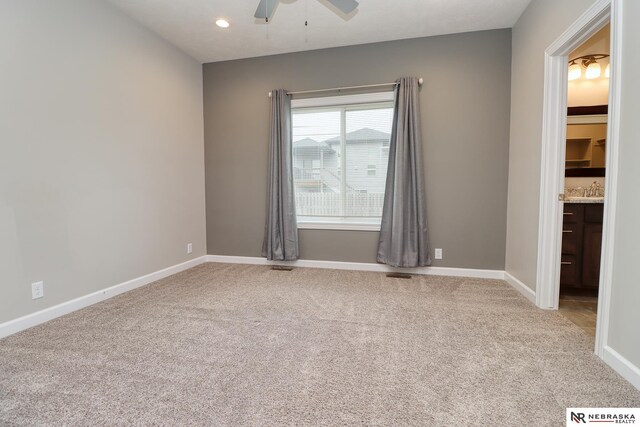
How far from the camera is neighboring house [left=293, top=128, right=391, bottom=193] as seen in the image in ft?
12.1

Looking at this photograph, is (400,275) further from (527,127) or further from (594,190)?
(594,190)

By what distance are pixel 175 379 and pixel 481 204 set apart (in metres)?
3.31

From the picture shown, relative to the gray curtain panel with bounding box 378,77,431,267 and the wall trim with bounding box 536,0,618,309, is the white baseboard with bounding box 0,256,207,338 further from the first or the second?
the wall trim with bounding box 536,0,618,309

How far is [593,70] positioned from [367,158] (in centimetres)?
257

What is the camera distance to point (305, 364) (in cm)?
174

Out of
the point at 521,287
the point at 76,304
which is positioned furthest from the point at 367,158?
the point at 76,304

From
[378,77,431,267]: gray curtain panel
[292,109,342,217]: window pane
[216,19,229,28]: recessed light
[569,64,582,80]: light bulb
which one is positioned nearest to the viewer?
[216,19,229,28]: recessed light

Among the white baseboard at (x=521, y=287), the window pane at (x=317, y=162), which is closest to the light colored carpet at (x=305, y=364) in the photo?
the white baseboard at (x=521, y=287)

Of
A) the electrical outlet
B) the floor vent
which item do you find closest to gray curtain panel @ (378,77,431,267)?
the floor vent

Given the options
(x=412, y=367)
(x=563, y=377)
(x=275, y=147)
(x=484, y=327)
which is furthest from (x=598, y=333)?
(x=275, y=147)

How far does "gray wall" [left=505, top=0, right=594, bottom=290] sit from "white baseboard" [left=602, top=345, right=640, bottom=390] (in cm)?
104

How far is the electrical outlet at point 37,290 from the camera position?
7.38 feet

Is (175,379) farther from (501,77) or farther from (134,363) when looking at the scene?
(501,77)

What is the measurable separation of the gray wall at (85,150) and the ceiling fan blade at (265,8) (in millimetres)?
1563
